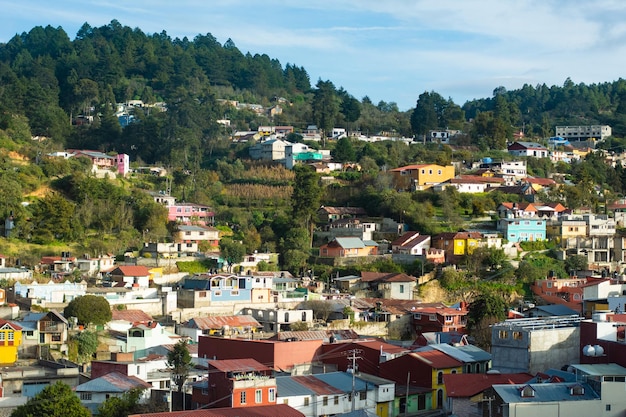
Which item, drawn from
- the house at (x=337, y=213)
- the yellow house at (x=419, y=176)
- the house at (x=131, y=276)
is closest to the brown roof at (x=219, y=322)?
the house at (x=131, y=276)

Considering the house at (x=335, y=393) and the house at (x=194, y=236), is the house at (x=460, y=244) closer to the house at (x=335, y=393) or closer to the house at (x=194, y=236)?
the house at (x=194, y=236)

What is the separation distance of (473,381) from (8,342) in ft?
37.8

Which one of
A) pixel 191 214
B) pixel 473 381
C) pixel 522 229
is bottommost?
pixel 473 381

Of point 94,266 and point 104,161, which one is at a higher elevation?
point 104,161

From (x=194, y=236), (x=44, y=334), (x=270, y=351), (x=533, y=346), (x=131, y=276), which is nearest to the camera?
(x=533, y=346)

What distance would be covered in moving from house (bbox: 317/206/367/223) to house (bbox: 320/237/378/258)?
3.22 m

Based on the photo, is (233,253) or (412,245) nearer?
(233,253)

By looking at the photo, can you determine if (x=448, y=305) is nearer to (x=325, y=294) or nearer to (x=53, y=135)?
(x=325, y=294)

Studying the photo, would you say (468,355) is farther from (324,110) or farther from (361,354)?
(324,110)

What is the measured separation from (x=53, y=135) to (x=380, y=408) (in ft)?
102

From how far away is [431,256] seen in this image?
4000 centimetres

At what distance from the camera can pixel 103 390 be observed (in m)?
23.4

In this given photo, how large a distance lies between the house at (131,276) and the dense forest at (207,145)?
294cm

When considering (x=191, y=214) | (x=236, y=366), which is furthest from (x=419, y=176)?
(x=236, y=366)
